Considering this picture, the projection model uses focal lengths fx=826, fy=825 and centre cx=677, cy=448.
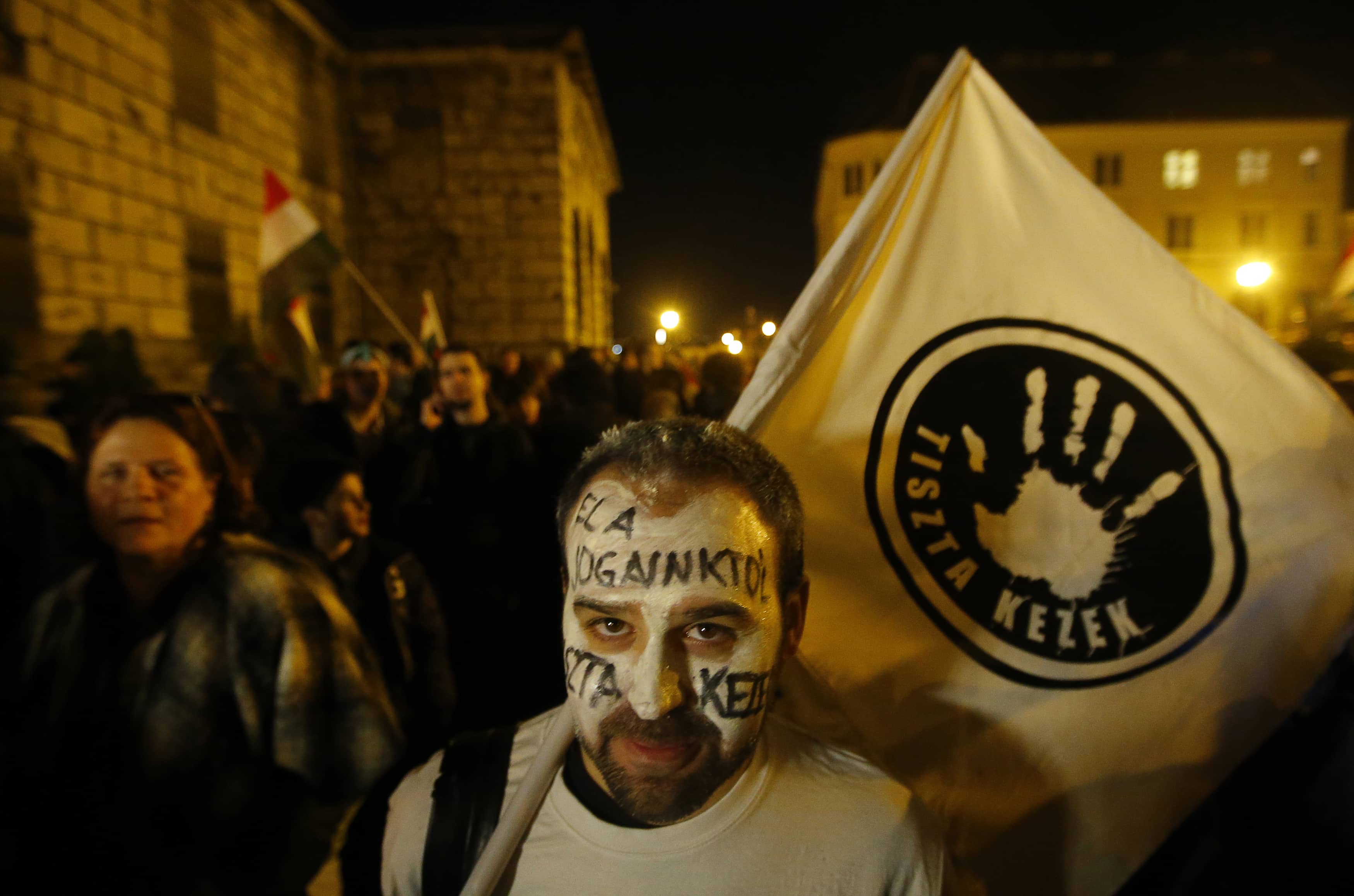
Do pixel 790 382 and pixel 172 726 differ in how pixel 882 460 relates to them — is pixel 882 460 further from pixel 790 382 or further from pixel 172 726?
pixel 172 726

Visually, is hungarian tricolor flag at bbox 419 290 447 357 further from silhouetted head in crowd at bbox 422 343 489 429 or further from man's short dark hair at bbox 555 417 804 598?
man's short dark hair at bbox 555 417 804 598

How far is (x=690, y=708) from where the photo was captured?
3.64ft

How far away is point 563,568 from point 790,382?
0.65 meters

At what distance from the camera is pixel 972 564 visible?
173cm

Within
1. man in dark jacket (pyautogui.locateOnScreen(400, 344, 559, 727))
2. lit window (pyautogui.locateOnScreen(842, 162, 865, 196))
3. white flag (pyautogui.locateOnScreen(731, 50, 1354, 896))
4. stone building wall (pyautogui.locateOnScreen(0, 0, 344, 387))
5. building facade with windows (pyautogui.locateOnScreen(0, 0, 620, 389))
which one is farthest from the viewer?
lit window (pyautogui.locateOnScreen(842, 162, 865, 196))

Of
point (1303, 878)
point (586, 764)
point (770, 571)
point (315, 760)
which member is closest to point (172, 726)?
point (315, 760)

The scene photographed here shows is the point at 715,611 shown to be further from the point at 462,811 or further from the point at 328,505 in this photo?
the point at 328,505

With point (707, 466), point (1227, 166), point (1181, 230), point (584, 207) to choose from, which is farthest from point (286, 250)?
point (1227, 166)

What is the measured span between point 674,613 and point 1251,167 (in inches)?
1668

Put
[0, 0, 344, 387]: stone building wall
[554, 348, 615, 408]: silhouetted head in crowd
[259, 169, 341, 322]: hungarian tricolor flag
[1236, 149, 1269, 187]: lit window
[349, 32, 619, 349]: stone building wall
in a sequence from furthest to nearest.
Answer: [1236, 149, 1269, 187]: lit window
[349, 32, 619, 349]: stone building wall
[0, 0, 344, 387]: stone building wall
[259, 169, 341, 322]: hungarian tricolor flag
[554, 348, 615, 408]: silhouetted head in crowd

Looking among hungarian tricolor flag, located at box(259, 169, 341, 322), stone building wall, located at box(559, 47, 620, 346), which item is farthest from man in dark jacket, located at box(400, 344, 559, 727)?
stone building wall, located at box(559, 47, 620, 346)

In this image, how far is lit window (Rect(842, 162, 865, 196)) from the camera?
→ 36.4m

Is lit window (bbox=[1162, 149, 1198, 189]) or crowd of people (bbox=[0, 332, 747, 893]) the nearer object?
crowd of people (bbox=[0, 332, 747, 893])

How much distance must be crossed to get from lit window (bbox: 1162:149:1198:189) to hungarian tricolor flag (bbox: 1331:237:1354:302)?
36746mm
